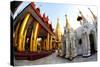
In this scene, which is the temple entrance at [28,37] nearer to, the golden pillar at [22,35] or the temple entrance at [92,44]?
the golden pillar at [22,35]

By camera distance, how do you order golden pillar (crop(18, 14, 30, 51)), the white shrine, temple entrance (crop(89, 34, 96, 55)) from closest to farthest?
golden pillar (crop(18, 14, 30, 51))
the white shrine
temple entrance (crop(89, 34, 96, 55))

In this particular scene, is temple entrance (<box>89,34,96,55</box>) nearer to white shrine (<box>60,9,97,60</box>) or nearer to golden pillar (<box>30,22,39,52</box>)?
white shrine (<box>60,9,97,60</box>)

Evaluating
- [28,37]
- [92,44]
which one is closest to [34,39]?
[28,37]

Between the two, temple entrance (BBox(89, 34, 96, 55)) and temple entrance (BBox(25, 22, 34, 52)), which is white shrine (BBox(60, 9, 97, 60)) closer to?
temple entrance (BBox(89, 34, 96, 55))

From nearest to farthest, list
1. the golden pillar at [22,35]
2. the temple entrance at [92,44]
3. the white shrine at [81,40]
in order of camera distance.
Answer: the golden pillar at [22,35] < the white shrine at [81,40] < the temple entrance at [92,44]

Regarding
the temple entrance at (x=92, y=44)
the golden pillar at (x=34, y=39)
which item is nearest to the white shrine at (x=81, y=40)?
the temple entrance at (x=92, y=44)

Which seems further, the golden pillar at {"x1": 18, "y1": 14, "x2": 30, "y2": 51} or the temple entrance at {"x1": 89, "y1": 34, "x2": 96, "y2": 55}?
the temple entrance at {"x1": 89, "y1": 34, "x2": 96, "y2": 55}

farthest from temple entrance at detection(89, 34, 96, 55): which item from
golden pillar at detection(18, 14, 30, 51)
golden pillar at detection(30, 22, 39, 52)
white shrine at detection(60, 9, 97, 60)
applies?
golden pillar at detection(18, 14, 30, 51)

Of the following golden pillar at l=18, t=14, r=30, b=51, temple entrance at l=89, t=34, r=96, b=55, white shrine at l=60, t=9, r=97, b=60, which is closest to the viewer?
golden pillar at l=18, t=14, r=30, b=51

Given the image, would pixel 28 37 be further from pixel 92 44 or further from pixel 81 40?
pixel 92 44

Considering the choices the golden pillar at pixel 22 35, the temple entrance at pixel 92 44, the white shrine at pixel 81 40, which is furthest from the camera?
the temple entrance at pixel 92 44

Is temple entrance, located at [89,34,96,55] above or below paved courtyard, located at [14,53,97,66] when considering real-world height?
above
